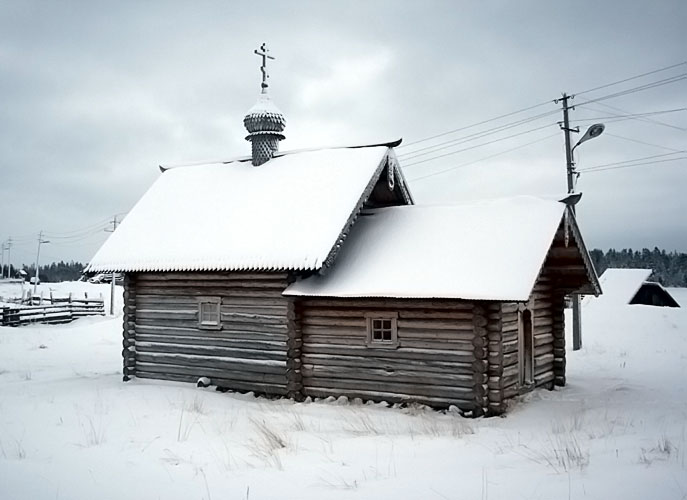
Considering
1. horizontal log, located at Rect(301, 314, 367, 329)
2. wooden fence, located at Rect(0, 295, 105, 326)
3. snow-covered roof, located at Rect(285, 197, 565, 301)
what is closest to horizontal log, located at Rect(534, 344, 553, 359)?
snow-covered roof, located at Rect(285, 197, 565, 301)

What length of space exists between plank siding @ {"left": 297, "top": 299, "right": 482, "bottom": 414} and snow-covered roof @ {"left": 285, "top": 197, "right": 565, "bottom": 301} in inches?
19.3

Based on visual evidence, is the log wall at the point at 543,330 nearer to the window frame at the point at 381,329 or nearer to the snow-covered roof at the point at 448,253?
the snow-covered roof at the point at 448,253

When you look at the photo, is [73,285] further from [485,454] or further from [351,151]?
[485,454]

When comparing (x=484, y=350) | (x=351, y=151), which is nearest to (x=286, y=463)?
(x=484, y=350)

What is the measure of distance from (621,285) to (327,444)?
34.4 metres

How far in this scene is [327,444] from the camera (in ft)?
33.3

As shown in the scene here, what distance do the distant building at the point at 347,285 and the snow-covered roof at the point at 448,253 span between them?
0.15 ft

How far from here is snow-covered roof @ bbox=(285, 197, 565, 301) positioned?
1306 cm

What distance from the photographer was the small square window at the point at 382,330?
46.1 ft

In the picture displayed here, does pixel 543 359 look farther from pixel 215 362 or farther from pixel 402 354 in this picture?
pixel 215 362

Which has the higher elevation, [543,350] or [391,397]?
[543,350]

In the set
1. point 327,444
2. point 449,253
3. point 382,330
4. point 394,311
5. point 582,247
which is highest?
point 582,247

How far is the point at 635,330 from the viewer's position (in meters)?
27.9

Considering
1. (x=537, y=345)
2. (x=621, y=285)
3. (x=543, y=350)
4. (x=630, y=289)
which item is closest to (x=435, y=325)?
(x=537, y=345)
